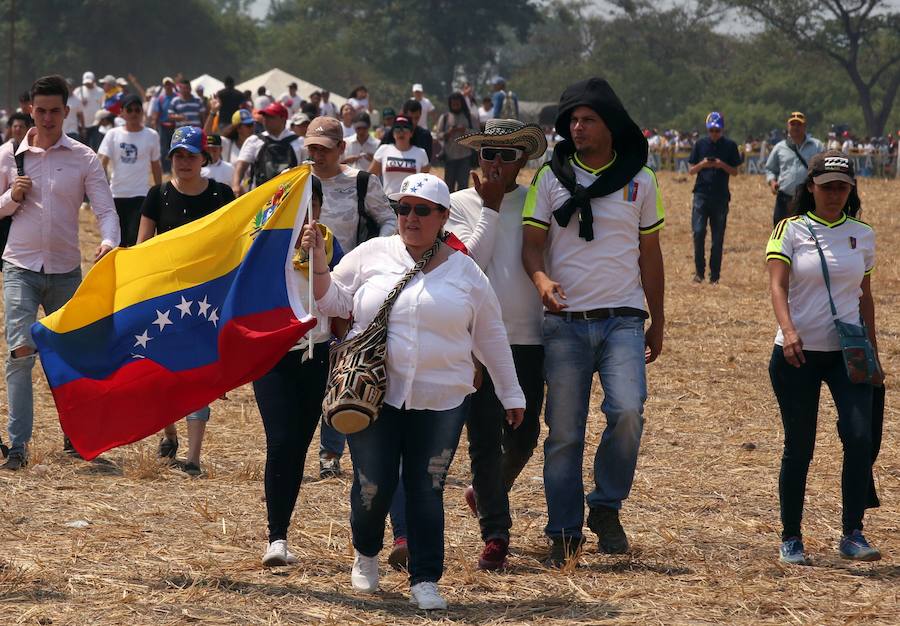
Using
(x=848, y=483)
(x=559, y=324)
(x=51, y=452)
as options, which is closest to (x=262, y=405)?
(x=559, y=324)

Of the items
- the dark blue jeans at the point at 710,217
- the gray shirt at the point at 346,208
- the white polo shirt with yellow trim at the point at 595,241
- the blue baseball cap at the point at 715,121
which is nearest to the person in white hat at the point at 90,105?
the blue baseball cap at the point at 715,121

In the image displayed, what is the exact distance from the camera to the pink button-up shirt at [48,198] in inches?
375

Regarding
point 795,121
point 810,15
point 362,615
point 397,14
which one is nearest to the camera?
point 362,615

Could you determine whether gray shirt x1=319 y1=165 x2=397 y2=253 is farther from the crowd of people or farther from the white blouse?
the white blouse

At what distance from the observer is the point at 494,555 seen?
24.2 ft

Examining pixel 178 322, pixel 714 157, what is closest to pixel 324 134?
pixel 178 322

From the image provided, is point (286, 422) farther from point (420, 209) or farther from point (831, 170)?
point (831, 170)

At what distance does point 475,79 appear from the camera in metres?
100

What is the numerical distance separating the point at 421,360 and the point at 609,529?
1.72 m

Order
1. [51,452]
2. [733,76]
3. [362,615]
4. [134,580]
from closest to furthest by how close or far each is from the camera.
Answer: [362,615], [134,580], [51,452], [733,76]

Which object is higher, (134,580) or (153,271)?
(153,271)

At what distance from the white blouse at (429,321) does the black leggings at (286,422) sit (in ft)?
2.17

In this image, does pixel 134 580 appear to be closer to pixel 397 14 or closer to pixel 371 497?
pixel 371 497

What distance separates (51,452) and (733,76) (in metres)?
88.2
